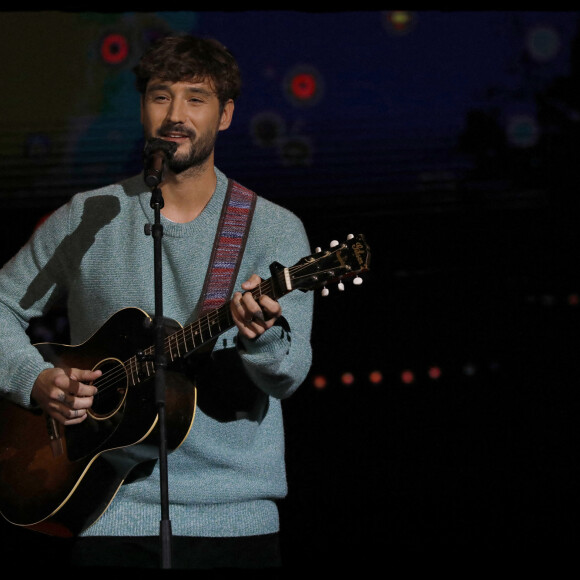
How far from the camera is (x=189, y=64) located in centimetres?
320

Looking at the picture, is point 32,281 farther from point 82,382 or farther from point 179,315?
point 179,315

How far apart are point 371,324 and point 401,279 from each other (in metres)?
0.28

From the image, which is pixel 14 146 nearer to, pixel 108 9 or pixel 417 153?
pixel 108 9

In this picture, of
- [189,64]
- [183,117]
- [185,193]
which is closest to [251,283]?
[185,193]

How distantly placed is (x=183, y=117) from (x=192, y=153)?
13 centimetres

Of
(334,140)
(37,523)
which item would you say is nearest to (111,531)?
(37,523)

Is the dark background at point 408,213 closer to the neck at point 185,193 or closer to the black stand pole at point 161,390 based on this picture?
the neck at point 185,193

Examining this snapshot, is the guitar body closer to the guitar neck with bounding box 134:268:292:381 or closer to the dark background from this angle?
the guitar neck with bounding box 134:268:292:381

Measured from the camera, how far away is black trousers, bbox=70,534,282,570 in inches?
108

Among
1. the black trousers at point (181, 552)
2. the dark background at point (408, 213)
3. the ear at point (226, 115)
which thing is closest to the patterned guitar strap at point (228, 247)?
the ear at point (226, 115)

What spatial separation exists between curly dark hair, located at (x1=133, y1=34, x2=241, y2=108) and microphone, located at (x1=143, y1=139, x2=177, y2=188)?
568mm

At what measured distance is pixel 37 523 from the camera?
2.92 m

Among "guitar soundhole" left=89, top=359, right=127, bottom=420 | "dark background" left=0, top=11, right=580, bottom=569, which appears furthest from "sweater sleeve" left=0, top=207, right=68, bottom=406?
"dark background" left=0, top=11, right=580, bottom=569

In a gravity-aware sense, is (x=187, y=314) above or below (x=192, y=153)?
below
